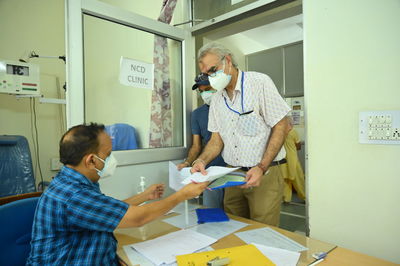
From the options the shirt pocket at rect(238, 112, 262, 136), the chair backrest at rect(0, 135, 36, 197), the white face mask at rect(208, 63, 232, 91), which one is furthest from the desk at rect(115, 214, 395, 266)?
the chair backrest at rect(0, 135, 36, 197)

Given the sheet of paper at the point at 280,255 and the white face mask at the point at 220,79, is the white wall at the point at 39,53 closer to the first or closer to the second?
the white face mask at the point at 220,79

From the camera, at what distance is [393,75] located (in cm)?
105

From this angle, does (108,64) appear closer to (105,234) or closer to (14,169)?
(105,234)

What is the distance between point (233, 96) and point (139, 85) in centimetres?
63

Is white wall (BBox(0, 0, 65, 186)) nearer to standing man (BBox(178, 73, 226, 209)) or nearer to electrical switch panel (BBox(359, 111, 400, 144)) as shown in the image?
standing man (BBox(178, 73, 226, 209))

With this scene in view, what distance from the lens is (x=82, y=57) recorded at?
1408 millimetres

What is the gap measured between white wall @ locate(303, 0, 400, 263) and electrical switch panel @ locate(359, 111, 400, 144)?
1.0 inches

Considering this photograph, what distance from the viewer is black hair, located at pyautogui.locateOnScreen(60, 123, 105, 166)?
101 cm

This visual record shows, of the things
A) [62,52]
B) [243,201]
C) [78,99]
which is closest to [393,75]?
[243,201]

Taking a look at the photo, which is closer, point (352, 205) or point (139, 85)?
point (352, 205)

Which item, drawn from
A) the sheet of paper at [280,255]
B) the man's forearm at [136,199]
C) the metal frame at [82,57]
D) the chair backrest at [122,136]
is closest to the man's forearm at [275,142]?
the sheet of paper at [280,255]

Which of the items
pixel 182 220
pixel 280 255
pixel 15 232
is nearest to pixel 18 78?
pixel 15 232

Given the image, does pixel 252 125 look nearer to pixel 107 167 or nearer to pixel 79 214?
pixel 107 167

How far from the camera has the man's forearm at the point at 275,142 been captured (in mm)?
1319
